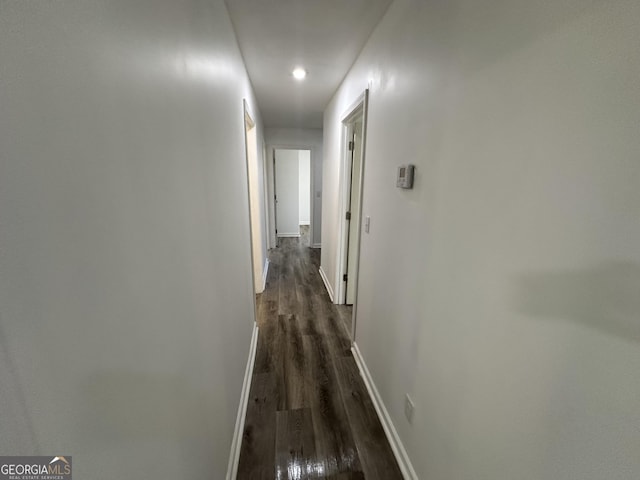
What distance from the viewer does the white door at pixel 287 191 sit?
19.4ft

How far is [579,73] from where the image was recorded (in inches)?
22.0

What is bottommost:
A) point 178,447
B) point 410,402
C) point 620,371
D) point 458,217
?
point 410,402

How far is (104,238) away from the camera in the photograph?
1.50ft

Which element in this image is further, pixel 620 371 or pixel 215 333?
pixel 215 333

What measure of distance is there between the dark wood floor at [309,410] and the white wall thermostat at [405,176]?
148cm

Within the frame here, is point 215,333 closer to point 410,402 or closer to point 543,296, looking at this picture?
point 410,402

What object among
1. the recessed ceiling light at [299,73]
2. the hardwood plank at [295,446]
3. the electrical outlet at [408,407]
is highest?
the recessed ceiling light at [299,73]

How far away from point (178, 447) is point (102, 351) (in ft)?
1.65

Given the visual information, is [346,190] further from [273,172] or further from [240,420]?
[273,172]

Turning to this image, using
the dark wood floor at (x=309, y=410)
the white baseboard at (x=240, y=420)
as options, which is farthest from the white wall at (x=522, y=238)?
the white baseboard at (x=240, y=420)


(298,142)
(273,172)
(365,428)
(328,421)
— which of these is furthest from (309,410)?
(298,142)

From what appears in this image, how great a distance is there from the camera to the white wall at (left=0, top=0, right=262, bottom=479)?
12.3 inches

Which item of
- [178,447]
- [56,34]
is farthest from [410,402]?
[56,34]

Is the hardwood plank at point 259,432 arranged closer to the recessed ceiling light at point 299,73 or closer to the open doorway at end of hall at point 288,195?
the recessed ceiling light at point 299,73
